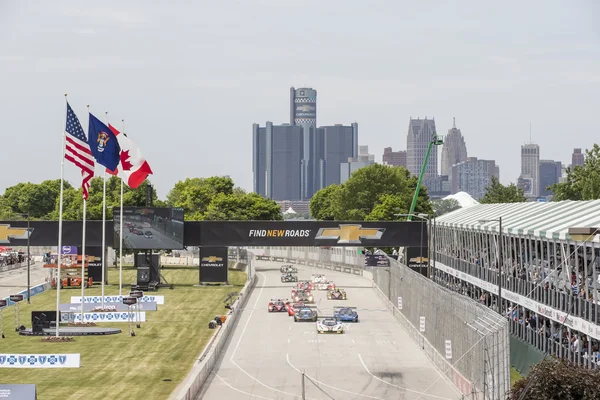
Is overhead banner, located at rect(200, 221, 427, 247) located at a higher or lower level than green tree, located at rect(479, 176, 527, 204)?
lower

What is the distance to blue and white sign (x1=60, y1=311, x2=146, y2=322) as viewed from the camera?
64562 mm

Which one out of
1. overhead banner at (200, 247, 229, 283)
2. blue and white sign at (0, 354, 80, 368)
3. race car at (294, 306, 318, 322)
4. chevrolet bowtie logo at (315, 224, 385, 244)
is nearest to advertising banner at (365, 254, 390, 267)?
chevrolet bowtie logo at (315, 224, 385, 244)

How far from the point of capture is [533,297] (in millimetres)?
49000

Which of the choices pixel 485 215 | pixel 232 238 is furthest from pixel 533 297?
pixel 232 238

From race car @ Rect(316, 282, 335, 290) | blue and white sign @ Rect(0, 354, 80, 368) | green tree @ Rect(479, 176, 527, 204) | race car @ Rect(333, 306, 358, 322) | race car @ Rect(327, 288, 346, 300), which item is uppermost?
green tree @ Rect(479, 176, 527, 204)

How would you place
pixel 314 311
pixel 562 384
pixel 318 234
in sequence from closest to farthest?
pixel 562 384
pixel 314 311
pixel 318 234

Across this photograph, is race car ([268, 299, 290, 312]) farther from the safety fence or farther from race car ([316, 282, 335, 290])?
race car ([316, 282, 335, 290])

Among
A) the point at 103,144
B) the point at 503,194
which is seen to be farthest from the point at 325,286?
the point at 503,194

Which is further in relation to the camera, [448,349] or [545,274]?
[545,274]

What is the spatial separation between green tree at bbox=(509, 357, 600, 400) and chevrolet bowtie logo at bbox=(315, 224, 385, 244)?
6733cm

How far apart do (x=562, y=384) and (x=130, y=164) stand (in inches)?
1880

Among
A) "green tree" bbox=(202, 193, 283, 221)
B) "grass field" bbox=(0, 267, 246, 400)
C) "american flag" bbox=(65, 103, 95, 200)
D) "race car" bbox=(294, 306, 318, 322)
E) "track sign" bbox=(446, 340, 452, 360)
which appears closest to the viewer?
"grass field" bbox=(0, 267, 246, 400)

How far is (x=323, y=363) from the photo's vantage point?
166 feet

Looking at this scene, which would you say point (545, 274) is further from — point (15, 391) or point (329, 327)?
point (15, 391)
